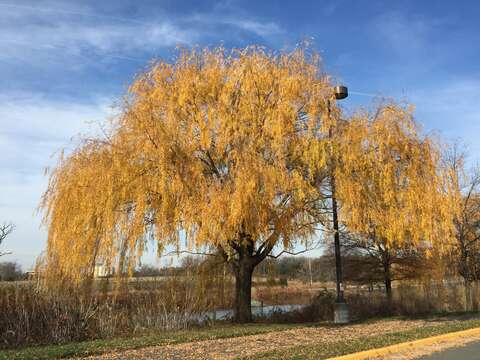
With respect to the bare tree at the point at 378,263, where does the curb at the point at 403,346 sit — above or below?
below

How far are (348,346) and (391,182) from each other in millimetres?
5402

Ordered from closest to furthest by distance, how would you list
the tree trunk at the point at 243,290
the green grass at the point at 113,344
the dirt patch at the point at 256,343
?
1. the green grass at the point at 113,344
2. the dirt patch at the point at 256,343
3. the tree trunk at the point at 243,290

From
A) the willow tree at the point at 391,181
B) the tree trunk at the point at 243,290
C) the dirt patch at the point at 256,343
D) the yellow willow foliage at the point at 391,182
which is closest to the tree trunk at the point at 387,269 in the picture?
the dirt patch at the point at 256,343

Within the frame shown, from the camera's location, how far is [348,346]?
385 inches

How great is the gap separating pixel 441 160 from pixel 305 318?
7840 mm

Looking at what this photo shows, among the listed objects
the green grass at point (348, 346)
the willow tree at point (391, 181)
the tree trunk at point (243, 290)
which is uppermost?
the willow tree at point (391, 181)

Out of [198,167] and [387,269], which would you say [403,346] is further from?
[387,269]

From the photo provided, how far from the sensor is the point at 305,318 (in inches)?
696

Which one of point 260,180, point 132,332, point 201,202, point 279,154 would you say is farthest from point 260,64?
point 132,332

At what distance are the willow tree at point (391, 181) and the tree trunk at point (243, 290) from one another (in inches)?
141

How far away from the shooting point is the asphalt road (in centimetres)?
886

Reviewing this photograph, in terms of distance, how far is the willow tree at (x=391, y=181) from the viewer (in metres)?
13.1

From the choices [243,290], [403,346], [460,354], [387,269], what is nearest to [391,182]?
[403,346]

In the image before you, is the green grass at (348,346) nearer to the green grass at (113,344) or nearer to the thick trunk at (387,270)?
the green grass at (113,344)
